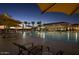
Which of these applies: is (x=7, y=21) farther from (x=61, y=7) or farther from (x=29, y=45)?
(x=61, y=7)

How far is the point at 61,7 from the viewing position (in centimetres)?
319

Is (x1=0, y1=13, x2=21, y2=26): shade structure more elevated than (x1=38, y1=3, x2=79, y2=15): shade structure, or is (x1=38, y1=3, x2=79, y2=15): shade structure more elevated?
(x1=38, y1=3, x2=79, y2=15): shade structure

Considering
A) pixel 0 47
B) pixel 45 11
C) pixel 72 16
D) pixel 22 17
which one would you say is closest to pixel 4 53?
pixel 0 47

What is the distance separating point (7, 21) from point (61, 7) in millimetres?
702

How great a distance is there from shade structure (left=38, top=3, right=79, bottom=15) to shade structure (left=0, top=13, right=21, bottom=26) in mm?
366

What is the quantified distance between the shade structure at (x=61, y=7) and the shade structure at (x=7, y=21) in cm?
37

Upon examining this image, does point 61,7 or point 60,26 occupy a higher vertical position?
point 61,7

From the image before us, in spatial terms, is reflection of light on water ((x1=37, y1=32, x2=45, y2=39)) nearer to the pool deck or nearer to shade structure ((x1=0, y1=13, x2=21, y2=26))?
the pool deck

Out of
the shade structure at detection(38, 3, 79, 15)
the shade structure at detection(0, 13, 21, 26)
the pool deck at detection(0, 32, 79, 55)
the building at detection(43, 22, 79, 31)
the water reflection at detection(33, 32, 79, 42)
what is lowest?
the pool deck at detection(0, 32, 79, 55)

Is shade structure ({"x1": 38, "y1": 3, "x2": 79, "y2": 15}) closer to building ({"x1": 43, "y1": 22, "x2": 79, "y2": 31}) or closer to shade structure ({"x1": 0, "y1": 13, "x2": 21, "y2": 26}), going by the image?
building ({"x1": 43, "y1": 22, "x2": 79, "y2": 31})

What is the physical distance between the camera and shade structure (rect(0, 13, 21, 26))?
10.5 feet

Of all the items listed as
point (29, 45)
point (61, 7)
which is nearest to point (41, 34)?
point (29, 45)

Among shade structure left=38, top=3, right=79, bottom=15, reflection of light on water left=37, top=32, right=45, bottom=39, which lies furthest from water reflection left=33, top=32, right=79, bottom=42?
shade structure left=38, top=3, right=79, bottom=15
